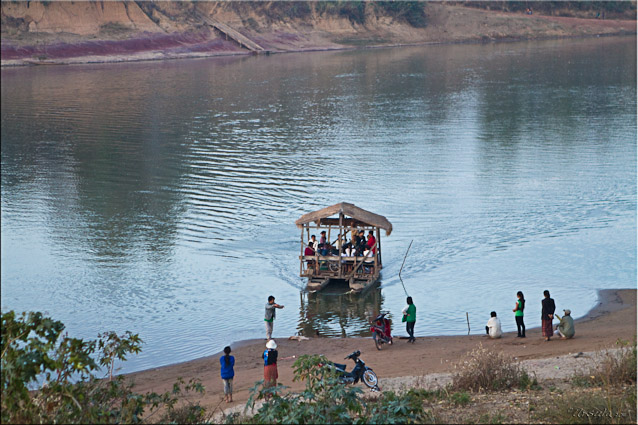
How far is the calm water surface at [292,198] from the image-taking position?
19625 millimetres

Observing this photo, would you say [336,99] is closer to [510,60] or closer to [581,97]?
[581,97]

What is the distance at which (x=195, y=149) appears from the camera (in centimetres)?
3966

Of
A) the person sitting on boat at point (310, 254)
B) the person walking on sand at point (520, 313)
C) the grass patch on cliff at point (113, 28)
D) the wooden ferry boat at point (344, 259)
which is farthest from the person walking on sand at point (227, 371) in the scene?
the grass patch on cliff at point (113, 28)

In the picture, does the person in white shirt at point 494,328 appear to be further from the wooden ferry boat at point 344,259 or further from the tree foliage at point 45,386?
the tree foliage at point 45,386

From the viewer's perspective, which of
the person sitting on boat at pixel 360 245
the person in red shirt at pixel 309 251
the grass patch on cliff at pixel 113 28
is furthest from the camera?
the grass patch on cliff at pixel 113 28

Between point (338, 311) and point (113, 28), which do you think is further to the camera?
point (113, 28)

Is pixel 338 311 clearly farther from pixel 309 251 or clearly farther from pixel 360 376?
Result: pixel 360 376

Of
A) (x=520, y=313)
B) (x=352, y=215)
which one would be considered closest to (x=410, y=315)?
(x=520, y=313)

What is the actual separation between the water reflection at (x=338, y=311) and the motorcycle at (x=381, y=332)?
145 cm

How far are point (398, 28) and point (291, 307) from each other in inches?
3613

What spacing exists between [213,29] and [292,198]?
7298cm

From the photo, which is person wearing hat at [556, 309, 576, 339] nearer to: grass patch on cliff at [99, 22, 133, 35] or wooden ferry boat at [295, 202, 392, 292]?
wooden ferry boat at [295, 202, 392, 292]

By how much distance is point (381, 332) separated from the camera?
632 inches

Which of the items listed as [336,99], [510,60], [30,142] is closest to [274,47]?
[510,60]
